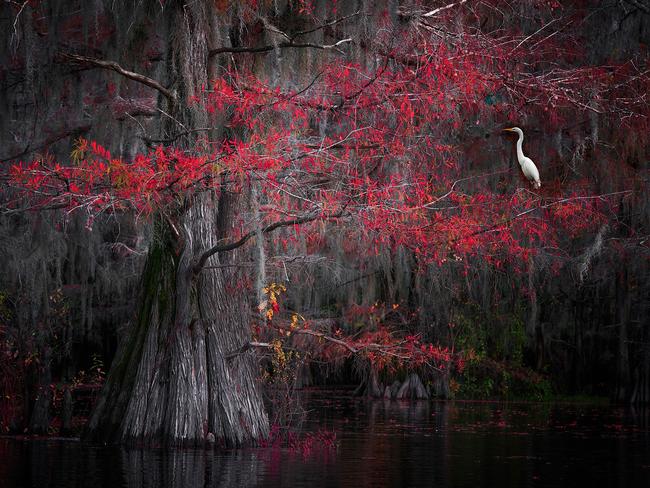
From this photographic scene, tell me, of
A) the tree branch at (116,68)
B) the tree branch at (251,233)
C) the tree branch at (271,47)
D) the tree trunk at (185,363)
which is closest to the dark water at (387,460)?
the tree trunk at (185,363)

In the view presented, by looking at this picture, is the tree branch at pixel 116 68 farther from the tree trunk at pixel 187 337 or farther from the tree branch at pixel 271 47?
the tree branch at pixel 271 47

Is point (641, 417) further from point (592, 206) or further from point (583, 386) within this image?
point (583, 386)

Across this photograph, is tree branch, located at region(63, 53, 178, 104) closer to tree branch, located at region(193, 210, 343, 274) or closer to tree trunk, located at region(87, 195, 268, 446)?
tree trunk, located at region(87, 195, 268, 446)

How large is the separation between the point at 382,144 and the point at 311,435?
12.7 ft

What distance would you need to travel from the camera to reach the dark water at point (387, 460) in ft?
34.8

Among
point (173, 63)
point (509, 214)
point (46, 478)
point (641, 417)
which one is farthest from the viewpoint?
point (641, 417)

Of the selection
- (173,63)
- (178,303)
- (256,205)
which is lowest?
(178,303)

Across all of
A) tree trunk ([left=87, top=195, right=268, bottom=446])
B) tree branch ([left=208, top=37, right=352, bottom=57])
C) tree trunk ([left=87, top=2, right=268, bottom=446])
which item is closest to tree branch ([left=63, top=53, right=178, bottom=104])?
tree trunk ([left=87, top=2, right=268, bottom=446])

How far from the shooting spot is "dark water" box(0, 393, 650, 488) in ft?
34.8

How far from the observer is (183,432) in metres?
13.0

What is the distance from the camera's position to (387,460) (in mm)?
12609

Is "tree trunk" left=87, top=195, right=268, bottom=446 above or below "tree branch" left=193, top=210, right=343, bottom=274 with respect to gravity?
below

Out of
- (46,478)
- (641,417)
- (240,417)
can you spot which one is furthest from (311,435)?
(641,417)

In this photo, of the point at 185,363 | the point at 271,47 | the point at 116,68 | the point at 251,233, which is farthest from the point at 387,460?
the point at 116,68
